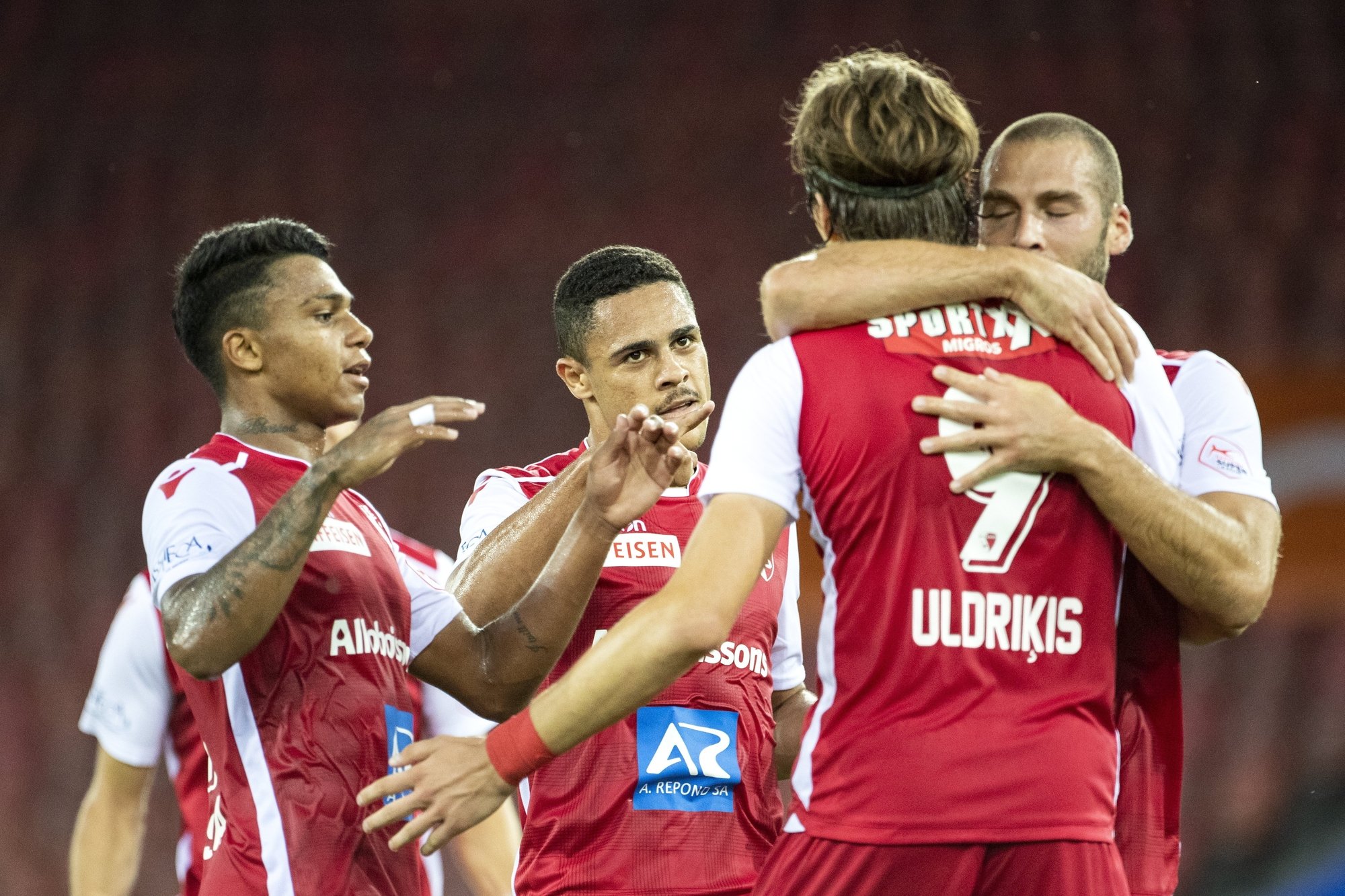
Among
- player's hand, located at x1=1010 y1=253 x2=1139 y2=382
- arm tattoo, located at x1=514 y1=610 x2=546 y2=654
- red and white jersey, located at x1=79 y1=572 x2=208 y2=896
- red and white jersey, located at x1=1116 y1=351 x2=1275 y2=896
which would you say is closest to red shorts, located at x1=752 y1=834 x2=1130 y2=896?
red and white jersey, located at x1=1116 y1=351 x2=1275 y2=896

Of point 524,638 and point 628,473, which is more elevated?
point 628,473

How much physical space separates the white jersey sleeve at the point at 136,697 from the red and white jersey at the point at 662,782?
52.3 inches

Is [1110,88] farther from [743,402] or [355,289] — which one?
[743,402]

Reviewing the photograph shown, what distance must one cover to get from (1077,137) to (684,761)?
1.58 metres

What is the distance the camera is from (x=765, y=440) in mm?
2287

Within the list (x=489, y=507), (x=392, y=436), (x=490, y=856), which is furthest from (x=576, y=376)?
(x=490, y=856)

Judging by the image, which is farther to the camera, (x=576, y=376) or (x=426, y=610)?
(x=576, y=376)

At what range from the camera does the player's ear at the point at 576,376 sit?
3.79m

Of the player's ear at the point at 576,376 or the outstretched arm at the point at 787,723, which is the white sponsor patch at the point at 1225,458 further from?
the player's ear at the point at 576,376

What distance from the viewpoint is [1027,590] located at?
2227 millimetres

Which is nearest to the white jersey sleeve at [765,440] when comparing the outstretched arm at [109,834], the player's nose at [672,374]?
the player's nose at [672,374]

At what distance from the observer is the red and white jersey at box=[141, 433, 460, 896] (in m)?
2.88

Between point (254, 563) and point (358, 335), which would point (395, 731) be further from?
point (358, 335)

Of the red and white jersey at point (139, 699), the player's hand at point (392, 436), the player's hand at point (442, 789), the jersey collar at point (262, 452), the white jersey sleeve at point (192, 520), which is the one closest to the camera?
the player's hand at point (442, 789)
